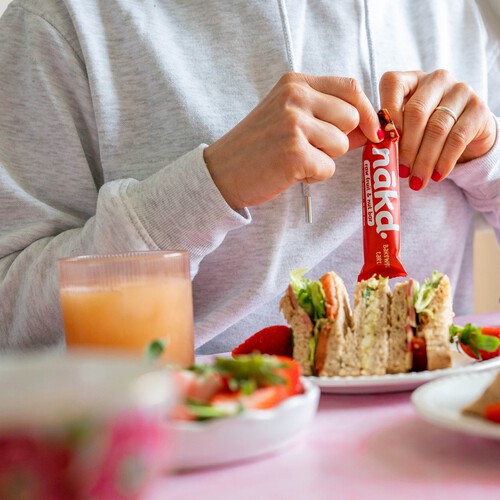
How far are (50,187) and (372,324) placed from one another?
2.12 feet

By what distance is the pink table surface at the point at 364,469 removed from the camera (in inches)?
16.7

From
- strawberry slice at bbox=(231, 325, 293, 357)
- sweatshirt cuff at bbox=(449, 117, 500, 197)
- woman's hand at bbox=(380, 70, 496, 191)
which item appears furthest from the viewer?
sweatshirt cuff at bbox=(449, 117, 500, 197)

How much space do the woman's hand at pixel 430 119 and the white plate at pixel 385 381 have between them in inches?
18.6

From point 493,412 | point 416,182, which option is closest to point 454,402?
point 493,412

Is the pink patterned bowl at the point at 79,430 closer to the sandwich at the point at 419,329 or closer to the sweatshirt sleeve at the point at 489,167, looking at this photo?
the sandwich at the point at 419,329

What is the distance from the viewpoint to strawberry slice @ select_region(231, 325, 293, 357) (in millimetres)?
722

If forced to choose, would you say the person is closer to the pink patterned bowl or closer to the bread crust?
the bread crust

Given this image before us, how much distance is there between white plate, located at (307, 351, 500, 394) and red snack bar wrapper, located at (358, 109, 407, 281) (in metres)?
0.30

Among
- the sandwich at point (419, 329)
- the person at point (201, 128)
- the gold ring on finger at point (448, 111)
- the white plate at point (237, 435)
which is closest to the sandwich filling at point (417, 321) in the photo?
the sandwich at point (419, 329)

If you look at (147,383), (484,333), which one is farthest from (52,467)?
(484,333)

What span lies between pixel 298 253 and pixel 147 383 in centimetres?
89

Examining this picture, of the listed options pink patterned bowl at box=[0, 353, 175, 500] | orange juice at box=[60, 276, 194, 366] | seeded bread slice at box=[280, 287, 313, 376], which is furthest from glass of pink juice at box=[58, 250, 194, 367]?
pink patterned bowl at box=[0, 353, 175, 500]

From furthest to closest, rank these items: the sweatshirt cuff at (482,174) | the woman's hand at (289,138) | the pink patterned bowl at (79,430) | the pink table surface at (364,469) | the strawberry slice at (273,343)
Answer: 1. the sweatshirt cuff at (482,174)
2. the woman's hand at (289,138)
3. the strawberry slice at (273,343)
4. the pink table surface at (364,469)
5. the pink patterned bowl at (79,430)

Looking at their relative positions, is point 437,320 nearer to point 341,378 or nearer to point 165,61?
point 341,378
